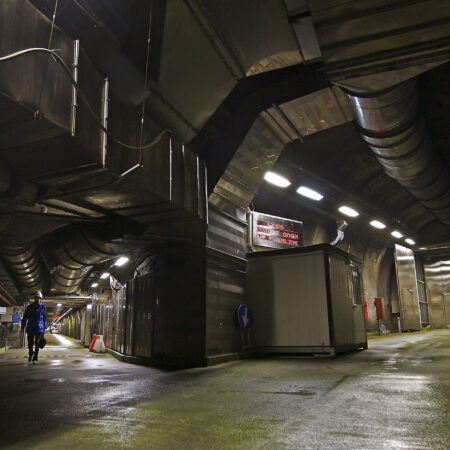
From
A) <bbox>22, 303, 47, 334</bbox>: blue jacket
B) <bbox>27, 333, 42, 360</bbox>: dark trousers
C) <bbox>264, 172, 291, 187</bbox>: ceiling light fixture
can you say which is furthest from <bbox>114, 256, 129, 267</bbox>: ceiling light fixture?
<bbox>264, 172, 291, 187</bbox>: ceiling light fixture

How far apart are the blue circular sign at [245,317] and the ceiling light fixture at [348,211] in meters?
6.82

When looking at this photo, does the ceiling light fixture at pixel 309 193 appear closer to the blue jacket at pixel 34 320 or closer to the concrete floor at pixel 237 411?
the concrete floor at pixel 237 411

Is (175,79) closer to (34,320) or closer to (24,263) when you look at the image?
(34,320)

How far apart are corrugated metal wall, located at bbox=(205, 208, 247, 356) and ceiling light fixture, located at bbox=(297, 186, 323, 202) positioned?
3235 mm

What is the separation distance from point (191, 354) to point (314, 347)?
316 centimetres

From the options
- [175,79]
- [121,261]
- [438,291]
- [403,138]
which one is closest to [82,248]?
[121,261]

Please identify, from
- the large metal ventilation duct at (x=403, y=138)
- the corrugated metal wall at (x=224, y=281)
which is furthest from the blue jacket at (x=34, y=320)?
the large metal ventilation duct at (x=403, y=138)

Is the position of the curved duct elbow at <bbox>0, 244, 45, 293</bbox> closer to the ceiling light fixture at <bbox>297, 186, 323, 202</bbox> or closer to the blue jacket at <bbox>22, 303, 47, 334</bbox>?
the blue jacket at <bbox>22, 303, 47, 334</bbox>

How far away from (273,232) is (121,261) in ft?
16.8

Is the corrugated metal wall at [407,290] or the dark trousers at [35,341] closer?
the dark trousers at [35,341]

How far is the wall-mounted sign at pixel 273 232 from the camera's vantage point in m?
11.6

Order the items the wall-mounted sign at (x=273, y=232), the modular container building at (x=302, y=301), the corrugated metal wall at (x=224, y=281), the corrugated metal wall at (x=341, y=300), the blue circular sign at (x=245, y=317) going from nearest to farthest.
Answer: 1. the corrugated metal wall at (x=224, y=281)
2. the blue circular sign at (x=245, y=317)
3. the modular container building at (x=302, y=301)
4. the corrugated metal wall at (x=341, y=300)
5. the wall-mounted sign at (x=273, y=232)

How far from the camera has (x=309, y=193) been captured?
42.0ft

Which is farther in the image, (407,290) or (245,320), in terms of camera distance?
(407,290)
